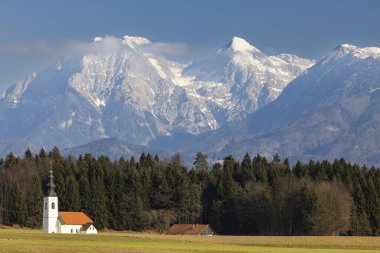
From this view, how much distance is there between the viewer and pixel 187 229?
16362cm

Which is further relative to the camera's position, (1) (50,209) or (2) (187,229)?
(1) (50,209)

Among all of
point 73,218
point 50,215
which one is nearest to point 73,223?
point 73,218

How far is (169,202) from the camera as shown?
18062cm

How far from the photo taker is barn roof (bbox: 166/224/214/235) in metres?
160

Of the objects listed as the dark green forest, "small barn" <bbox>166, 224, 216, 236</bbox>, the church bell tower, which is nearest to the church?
the church bell tower

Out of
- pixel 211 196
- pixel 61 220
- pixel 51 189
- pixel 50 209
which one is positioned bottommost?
pixel 61 220

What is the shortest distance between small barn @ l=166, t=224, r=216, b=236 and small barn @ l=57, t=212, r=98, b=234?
43.5 ft

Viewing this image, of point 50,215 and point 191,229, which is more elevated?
point 50,215

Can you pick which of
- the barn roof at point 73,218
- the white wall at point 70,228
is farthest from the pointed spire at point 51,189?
the white wall at point 70,228

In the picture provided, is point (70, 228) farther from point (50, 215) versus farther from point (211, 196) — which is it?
point (211, 196)

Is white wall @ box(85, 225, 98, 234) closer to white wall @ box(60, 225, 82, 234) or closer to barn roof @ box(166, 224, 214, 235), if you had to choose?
white wall @ box(60, 225, 82, 234)

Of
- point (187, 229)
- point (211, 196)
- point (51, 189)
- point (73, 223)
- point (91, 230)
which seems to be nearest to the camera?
point (91, 230)

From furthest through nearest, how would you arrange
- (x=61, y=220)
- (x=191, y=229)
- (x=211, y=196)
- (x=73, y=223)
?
(x=211, y=196) < (x=73, y=223) < (x=191, y=229) < (x=61, y=220)

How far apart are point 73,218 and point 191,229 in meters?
19.6
